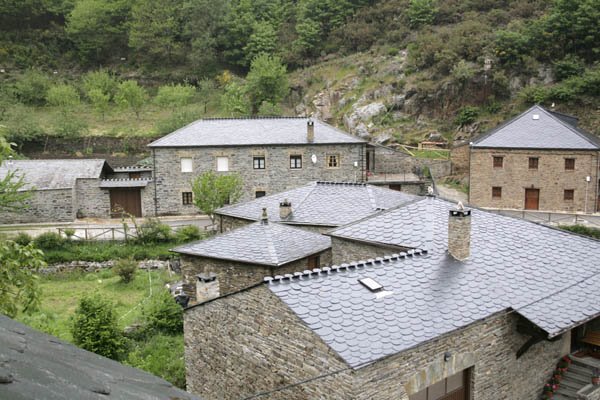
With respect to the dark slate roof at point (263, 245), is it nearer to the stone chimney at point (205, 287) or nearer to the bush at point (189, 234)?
the stone chimney at point (205, 287)

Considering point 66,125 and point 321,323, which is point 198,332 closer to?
point 321,323

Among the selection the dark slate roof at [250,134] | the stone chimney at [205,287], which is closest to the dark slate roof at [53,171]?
the dark slate roof at [250,134]

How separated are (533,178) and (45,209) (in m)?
26.5

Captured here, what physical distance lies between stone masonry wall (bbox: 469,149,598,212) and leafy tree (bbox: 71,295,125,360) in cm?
2210

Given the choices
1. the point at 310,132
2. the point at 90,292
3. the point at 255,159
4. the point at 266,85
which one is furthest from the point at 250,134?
the point at 266,85

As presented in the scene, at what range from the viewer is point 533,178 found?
31297mm

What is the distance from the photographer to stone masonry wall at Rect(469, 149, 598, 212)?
30403mm

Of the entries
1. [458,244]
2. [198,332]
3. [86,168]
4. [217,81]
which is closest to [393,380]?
[458,244]

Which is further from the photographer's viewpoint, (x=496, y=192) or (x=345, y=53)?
(x=345, y=53)

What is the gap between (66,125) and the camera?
44844 mm

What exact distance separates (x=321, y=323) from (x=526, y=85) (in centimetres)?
3923

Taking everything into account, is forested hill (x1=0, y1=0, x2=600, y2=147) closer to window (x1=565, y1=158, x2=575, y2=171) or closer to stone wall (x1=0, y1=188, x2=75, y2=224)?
window (x1=565, y1=158, x2=575, y2=171)

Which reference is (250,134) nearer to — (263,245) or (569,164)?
(569,164)

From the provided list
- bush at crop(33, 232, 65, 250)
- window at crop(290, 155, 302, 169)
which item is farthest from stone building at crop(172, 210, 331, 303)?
window at crop(290, 155, 302, 169)
